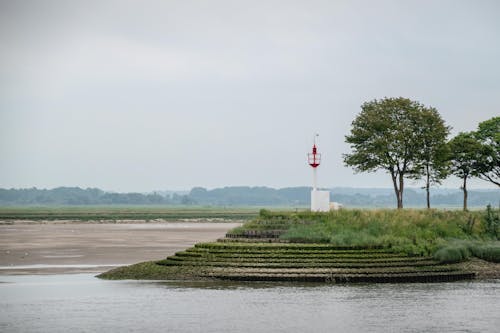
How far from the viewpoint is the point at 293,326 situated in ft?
124

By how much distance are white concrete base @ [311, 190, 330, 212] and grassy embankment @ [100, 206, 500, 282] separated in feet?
10.1

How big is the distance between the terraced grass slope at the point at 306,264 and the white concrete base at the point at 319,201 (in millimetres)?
9171

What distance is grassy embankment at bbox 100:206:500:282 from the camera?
5425 cm

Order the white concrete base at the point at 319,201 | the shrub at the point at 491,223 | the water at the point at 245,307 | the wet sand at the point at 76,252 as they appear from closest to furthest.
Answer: the water at the point at 245,307
the wet sand at the point at 76,252
the white concrete base at the point at 319,201
the shrub at the point at 491,223

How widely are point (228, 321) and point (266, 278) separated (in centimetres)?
1453

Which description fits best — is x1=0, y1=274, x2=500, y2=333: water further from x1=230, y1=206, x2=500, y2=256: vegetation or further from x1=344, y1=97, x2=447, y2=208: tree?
x1=344, y1=97, x2=447, y2=208: tree

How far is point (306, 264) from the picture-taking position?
5494 cm

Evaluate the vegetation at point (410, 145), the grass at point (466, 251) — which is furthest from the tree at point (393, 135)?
the grass at point (466, 251)

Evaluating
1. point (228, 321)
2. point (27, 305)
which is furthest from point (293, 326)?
point (27, 305)

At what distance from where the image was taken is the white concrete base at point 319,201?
6675 cm

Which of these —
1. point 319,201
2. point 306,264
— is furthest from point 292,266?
point 319,201

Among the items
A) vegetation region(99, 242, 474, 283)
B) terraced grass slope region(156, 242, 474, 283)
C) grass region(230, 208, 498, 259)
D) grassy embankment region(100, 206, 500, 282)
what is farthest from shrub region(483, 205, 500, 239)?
vegetation region(99, 242, 474, 283)

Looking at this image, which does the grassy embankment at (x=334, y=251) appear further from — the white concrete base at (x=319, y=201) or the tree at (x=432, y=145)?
the tree at (x=432, y=145)

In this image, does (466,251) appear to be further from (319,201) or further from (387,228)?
(319,201)
